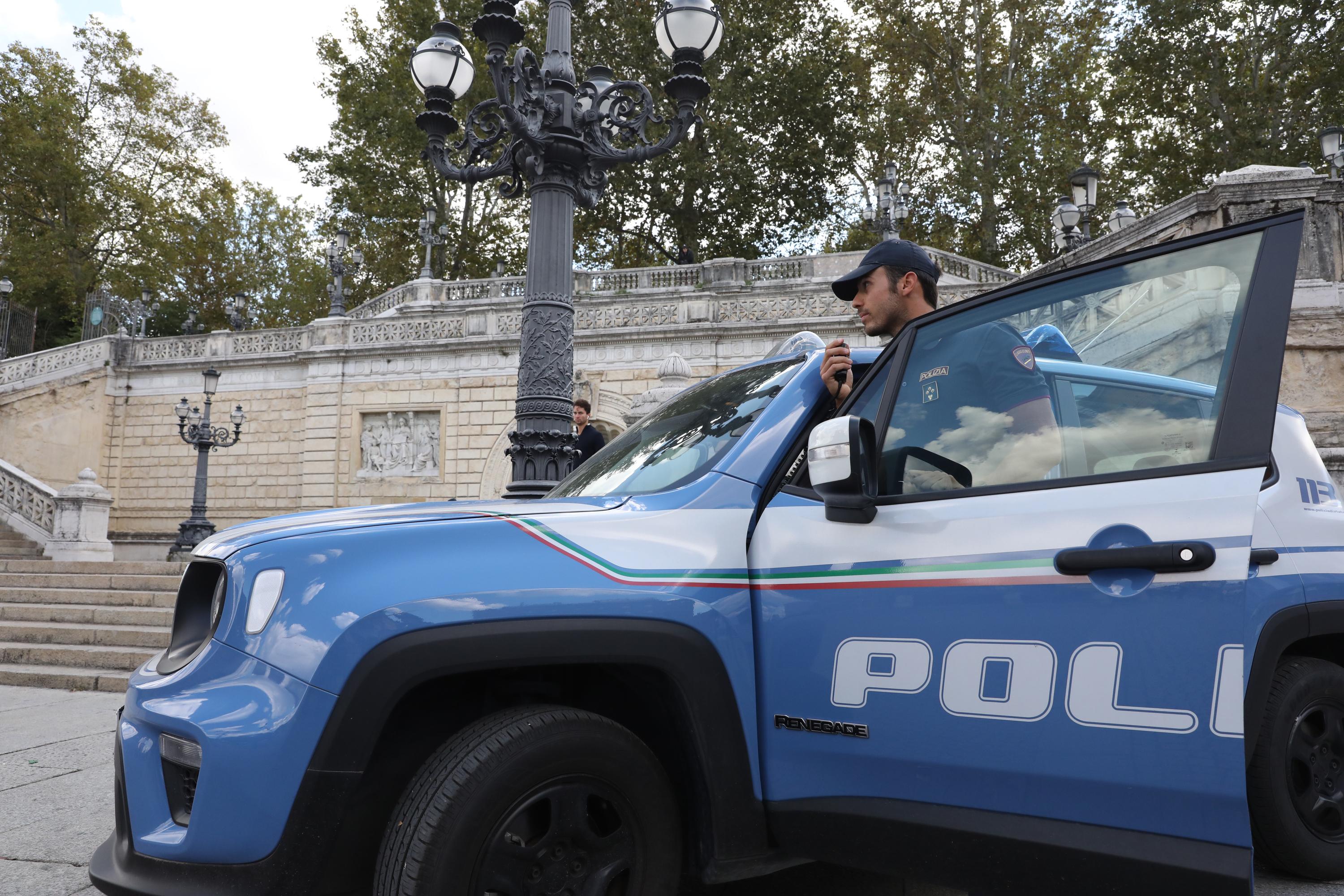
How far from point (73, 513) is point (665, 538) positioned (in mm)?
18107

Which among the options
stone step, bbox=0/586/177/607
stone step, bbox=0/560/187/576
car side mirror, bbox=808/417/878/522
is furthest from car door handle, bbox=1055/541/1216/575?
stone step, bbox=0/560/187/576

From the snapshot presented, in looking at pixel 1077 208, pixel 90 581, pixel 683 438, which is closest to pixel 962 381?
pixel 683 438

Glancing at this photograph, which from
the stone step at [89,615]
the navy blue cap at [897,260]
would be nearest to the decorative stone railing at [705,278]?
the stone step at [89,615]

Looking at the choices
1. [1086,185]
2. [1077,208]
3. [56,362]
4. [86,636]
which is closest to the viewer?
[86,636]

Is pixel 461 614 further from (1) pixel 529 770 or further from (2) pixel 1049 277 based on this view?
(2) pixel 1049 277

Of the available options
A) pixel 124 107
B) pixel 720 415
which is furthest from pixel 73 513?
pixel 124 107

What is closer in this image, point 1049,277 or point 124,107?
point 1049,277

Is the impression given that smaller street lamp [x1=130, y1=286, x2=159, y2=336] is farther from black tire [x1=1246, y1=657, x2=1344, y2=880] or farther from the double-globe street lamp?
black tire [x1=1246, y1=657, x2=1344, y2=880]

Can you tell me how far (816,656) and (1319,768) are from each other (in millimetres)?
2123

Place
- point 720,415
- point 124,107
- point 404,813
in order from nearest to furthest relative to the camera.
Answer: point 404,813 < point 720,415 < point 124,107

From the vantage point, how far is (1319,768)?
3014 millimetres

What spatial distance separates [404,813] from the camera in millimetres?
1949

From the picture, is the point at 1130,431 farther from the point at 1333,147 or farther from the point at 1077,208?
the point at 1333,147

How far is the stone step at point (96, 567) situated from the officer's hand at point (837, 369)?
42.7ft
